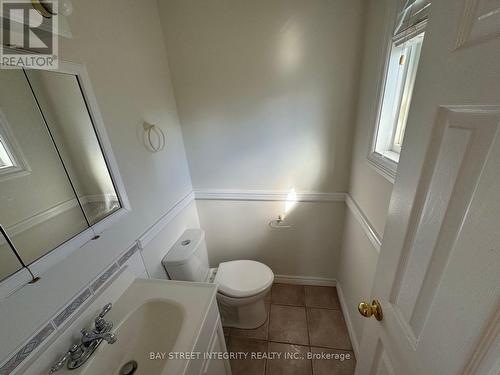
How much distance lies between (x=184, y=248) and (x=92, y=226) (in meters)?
0.64

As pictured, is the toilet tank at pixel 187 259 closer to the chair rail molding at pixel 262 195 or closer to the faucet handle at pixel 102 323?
the chair rail molding at pixel 262 195

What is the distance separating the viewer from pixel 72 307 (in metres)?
0.77

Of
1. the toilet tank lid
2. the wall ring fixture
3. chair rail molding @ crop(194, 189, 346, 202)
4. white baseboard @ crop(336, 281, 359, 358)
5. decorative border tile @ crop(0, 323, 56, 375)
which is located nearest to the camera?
decorative border tile @ crop(0, 323, 56, 375)

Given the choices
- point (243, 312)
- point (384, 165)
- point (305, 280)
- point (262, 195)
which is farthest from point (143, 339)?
point (305, 280)

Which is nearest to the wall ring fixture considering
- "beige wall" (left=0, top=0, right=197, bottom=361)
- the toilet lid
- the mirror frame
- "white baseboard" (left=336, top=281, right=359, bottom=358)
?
"beige wall" (left=0, top=0, right=197, bottom=361)

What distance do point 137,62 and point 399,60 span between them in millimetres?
1394

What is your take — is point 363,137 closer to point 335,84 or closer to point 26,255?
point 335,84

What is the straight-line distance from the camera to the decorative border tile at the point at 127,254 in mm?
996

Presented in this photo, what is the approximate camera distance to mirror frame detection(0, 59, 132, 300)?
0.62 metres

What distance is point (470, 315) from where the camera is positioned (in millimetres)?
354

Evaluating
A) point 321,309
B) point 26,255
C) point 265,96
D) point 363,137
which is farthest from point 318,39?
point 321,309

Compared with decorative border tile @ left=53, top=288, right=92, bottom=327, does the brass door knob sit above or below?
below

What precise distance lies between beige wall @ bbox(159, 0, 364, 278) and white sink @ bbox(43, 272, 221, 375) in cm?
95

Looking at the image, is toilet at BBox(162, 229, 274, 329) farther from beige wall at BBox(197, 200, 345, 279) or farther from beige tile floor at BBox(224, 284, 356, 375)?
beige wall at BBox(197, 200, 345, 279)
